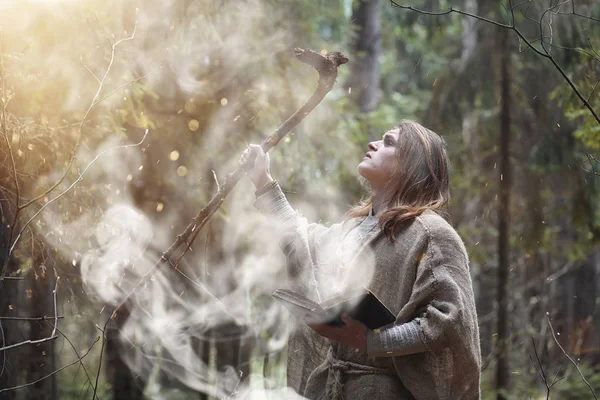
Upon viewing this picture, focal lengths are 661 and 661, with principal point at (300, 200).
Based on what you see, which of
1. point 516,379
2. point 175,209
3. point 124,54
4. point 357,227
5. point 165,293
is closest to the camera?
point 357,227

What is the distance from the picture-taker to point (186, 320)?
8375mm

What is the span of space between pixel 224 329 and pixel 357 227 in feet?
17.2

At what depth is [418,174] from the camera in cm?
319

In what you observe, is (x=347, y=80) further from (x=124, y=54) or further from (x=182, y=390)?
(x=124, y=54)

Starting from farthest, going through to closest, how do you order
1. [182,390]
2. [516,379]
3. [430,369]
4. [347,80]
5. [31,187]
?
[347,80] < [516,379] < [182,390] < [31,187] < [430,369]

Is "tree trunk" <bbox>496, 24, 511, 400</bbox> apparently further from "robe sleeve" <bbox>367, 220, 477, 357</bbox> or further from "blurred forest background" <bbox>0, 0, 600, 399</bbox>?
"robe sleeve" <bbox>367, 220, 477, 357</bbox>

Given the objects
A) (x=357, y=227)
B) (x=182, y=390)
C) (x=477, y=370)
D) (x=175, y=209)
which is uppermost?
(x=357, y=227)

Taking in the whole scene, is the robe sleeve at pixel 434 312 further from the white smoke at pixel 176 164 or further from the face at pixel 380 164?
the white smoke at pixel 176 164

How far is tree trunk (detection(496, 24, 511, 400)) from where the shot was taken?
926 cm

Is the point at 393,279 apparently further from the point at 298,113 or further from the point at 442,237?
the point at 298,113

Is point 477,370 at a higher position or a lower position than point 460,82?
higher

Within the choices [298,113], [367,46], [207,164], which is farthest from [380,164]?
[367,46]

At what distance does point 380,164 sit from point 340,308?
90 centimetres

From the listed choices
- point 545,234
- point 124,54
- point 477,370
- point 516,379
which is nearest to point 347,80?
point 545,234
